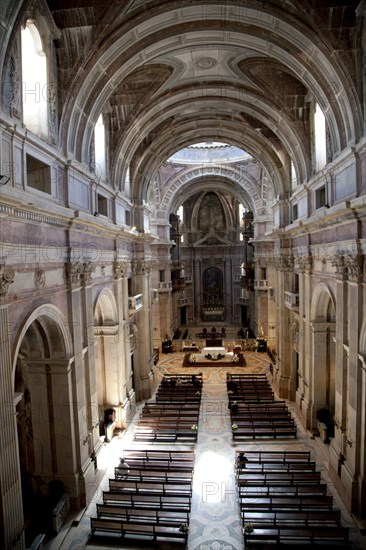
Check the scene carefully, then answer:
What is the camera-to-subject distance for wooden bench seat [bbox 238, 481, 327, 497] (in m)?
10.8

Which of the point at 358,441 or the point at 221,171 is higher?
the point at 221,171

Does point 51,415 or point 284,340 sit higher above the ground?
point 51,415

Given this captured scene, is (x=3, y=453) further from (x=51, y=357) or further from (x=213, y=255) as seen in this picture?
(x=213, y=255)

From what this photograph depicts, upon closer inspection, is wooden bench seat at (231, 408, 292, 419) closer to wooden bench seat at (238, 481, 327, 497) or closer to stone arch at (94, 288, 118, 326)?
wooden bench seat at (238, 481, 327, 497)

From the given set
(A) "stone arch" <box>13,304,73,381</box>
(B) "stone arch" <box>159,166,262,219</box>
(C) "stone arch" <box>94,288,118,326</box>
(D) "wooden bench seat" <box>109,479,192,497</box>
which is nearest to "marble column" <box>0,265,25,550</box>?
(A) "stone arch" <box>13,304,73,381</box>

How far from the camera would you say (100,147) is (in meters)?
15.1

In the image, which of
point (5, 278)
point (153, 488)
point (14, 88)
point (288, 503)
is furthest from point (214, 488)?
point (14, 88)

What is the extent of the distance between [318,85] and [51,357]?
11.3 m

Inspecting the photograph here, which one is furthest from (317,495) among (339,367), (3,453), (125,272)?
(125,272)

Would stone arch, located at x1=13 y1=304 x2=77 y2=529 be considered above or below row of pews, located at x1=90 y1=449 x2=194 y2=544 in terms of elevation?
above

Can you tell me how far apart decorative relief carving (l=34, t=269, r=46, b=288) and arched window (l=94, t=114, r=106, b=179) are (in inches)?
247

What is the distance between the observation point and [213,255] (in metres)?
42.4

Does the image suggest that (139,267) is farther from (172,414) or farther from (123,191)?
(172,414)

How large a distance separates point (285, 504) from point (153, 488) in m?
3.76
